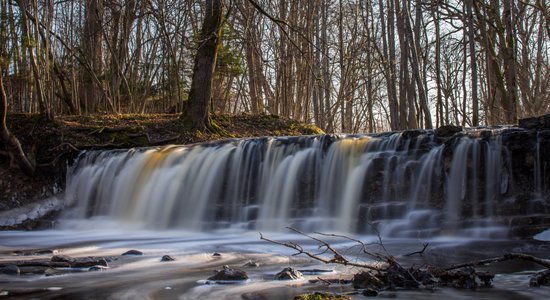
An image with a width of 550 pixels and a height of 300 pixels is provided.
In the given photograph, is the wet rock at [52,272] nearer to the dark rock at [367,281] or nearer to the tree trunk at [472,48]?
the dark rock at [367,281]

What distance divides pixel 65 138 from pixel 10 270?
8.46 meters

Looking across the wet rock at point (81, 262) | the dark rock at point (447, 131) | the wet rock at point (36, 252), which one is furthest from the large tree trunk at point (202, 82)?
the wet rock at point (81, 262)

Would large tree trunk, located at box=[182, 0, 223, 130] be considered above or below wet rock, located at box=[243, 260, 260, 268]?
above

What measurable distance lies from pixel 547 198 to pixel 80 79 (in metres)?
18.9

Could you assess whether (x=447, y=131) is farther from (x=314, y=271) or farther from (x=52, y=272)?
(x=52, y=272)

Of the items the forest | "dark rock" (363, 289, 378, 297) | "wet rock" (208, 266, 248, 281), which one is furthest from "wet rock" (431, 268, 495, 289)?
the forest

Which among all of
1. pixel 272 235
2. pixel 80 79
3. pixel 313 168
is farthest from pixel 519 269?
pixel 80 79

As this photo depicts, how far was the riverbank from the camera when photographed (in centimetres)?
1189

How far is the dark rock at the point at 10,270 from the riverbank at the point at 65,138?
6.44m

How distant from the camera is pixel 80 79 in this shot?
22.0 meters

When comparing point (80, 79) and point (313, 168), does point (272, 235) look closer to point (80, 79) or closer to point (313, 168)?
point (313, 168)

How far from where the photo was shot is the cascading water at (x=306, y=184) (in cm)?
811

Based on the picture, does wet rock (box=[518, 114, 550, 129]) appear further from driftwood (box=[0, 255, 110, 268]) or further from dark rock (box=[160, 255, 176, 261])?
driftwood (box=[0, 255, 110, 268])

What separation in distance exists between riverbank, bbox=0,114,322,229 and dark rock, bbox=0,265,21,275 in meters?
6.44
